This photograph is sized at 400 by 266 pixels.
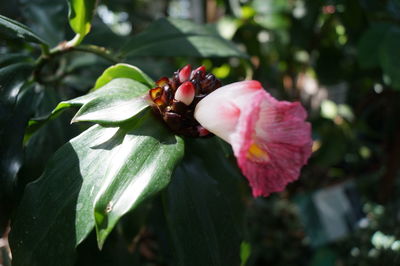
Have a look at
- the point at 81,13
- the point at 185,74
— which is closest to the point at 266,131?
the point at 185,74

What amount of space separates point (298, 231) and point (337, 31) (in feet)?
3.15

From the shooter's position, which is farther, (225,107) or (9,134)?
Result: (9,134)

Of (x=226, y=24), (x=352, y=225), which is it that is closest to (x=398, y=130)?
(x=352, y=225)

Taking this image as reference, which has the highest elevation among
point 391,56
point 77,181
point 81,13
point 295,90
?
point 81,13

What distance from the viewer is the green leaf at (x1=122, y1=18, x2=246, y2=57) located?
0.73 m

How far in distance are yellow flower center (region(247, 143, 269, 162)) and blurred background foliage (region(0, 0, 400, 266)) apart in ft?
0.98

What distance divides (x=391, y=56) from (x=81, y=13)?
0.94 metres

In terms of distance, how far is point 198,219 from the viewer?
1.70ft

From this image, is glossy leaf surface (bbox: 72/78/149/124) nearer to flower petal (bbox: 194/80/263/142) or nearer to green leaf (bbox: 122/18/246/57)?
flower petal (bbox: 194/80/263/142)

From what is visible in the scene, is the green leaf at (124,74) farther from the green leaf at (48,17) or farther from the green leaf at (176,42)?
the green leaf at (48,17)

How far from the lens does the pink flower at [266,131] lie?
1.40 feet

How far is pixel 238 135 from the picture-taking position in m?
0.39

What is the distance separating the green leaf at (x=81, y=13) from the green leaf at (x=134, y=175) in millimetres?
244

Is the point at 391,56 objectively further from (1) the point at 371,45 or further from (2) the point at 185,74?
(2) the point at 185,74
